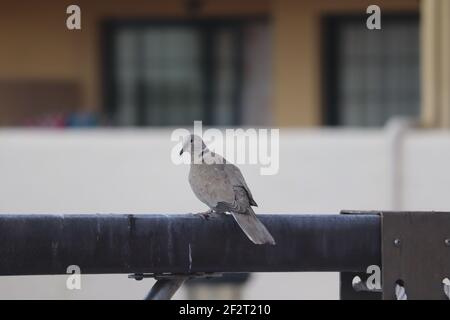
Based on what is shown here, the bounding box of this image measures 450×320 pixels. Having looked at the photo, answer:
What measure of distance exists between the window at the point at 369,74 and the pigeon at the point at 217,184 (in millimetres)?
9466

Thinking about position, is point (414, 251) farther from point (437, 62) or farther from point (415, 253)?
point (437, 62)

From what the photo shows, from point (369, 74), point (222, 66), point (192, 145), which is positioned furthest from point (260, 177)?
point (192, 145)

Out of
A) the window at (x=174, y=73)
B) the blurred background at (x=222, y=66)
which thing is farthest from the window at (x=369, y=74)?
the window at (x=174, y=73)

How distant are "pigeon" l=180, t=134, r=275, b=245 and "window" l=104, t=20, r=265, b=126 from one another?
9.79m

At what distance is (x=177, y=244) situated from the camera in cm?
339

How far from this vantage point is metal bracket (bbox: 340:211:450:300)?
3.49 m

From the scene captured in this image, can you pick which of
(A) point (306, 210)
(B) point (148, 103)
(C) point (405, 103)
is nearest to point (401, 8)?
(C) point (405, 103)

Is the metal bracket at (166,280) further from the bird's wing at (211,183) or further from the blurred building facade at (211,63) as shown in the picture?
the blurred building facade at (211,63)

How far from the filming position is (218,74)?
564 inches

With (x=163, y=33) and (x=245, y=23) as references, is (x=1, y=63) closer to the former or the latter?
(x=163, y=33)

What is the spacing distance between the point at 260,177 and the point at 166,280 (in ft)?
21.0

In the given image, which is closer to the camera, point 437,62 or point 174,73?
point 437,62

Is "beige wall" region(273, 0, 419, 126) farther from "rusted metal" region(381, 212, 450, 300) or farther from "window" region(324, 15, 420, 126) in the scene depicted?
"rusted metal" region(381, 212, 450, 300)

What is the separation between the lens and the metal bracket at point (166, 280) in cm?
349
